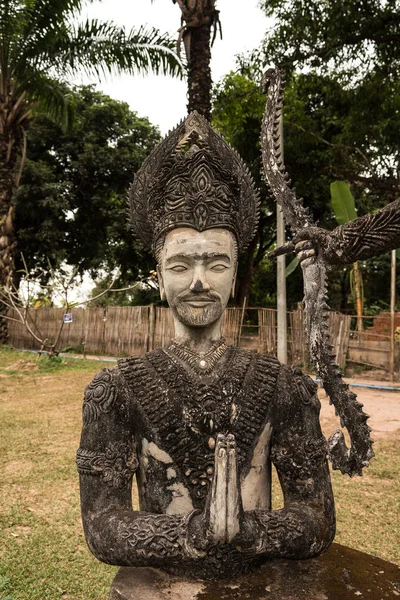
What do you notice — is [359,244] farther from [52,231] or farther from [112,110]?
[112,110]

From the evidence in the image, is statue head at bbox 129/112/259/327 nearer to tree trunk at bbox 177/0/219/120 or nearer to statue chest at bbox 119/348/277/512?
statue chest at bbox 119/348/277/512

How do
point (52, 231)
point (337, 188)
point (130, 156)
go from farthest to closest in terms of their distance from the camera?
point (130, 156) < point (52, 231) < point (337, 188)

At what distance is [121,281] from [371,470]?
16.0 meters

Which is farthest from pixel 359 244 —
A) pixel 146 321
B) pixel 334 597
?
pixel 146 321

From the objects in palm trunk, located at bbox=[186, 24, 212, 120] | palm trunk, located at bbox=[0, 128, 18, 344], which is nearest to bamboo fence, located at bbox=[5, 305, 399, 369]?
palm trunk, located at bbox=[0, 128, 18, 344]

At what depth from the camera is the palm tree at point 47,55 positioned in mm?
9555

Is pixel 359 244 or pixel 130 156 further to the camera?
pixel 130 156

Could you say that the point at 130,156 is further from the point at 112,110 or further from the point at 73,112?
the point at 73,112

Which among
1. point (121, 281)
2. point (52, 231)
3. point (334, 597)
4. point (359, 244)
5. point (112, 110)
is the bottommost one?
point (334, 597)

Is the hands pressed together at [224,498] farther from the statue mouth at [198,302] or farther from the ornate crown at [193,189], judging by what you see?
the ornate crown at [193,189]

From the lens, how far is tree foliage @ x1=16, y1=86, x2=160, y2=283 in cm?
1655

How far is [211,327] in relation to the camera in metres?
Answer: 1.89

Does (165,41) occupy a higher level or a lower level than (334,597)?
higher

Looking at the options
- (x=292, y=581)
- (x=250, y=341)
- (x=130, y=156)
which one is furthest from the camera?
(x=130, y=156)
